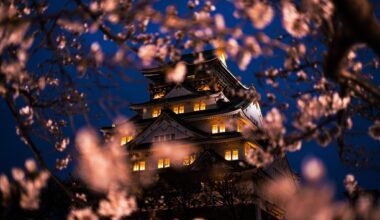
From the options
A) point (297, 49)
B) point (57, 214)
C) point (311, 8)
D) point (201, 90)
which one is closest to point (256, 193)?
point (201, 90)

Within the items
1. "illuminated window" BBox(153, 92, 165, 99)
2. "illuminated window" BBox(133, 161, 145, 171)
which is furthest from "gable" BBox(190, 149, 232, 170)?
"illuminated window" BBox(153, 92, 165, 99)

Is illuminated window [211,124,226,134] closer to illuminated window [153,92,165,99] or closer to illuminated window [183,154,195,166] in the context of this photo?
illuminated window [183,154,195,166]

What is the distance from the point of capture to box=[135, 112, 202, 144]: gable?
3292cm

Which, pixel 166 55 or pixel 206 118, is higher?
pixel 206 118

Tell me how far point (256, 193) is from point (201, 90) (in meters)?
12.1

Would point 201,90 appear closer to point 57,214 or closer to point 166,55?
point 57,214

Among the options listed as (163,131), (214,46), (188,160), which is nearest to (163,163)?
(188,160)

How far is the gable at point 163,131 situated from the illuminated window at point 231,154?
3975 mm

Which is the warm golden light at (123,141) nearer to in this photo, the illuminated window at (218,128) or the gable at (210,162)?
the illuminated window at (218,128)

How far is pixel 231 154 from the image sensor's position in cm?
3188

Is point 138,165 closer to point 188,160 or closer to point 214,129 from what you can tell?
point 188,160

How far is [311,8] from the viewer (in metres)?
5.61

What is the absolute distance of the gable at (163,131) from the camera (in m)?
32.9

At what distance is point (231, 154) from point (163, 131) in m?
6.54
